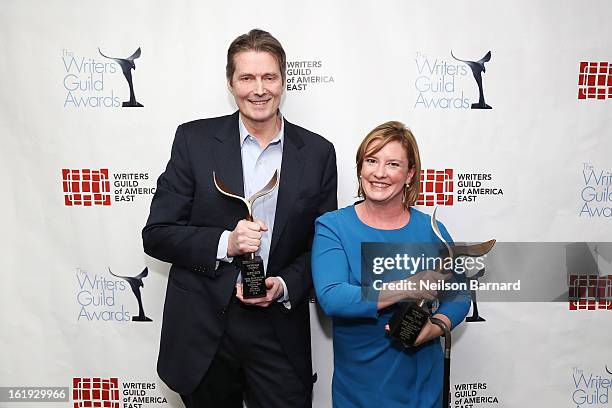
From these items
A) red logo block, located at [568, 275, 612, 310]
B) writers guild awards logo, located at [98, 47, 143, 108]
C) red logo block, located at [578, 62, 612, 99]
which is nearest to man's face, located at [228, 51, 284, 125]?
writers guild awards logo, located at [98, 47, 143, 108]

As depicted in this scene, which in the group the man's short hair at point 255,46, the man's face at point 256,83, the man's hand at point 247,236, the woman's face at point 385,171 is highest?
the man's short hair at point 255,46

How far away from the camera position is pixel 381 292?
1.30 m

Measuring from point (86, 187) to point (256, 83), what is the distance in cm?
89

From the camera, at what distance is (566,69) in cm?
192

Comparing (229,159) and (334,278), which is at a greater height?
(229,159)

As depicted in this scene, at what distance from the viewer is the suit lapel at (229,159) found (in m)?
1.44

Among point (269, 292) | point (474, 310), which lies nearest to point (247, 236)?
point (269, 292)

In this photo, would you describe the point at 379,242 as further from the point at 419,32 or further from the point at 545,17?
the point at 545,17

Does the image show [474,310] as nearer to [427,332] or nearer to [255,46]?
[427,332]

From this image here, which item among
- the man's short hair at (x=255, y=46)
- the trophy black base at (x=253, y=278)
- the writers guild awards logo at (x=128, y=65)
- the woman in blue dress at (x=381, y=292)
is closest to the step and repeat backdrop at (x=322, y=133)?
the writers guild awards logo at (x=128, y=65)

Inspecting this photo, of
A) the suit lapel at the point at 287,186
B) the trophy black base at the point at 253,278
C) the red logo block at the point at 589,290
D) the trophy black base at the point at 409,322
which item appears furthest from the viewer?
the red logo block at the point at 589,290

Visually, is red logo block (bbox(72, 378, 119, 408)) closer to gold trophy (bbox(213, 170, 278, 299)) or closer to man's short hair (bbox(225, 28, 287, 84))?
gold trophy (bbox(213, 170, 278, 299))

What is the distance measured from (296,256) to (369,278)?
278 mm

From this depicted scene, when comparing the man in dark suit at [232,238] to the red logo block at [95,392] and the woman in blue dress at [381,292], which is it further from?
the red logo block at [95,392]
